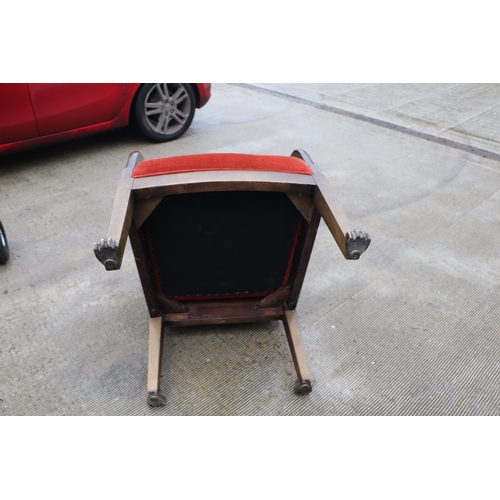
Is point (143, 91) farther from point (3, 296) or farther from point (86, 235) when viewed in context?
point (3, 296)

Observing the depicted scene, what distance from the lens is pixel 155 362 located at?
1703 millimetres

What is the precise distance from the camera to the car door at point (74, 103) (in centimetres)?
314

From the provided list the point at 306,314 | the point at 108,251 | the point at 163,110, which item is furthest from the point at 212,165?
the point at 163,110

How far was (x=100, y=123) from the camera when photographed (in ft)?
11.7

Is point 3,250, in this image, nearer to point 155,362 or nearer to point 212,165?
point 155,362

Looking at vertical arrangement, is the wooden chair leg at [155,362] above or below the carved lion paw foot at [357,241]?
below

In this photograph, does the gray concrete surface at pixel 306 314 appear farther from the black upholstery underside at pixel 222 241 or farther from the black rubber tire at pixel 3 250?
the black upholstery underside at pixel 222 241

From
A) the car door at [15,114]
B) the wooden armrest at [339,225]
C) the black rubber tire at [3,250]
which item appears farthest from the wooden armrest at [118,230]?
the car door at [15,114]

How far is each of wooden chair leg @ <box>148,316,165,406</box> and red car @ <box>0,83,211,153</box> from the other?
7.41ft

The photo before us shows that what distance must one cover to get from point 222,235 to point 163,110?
2663 millimetres

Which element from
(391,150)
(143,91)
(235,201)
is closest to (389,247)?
(235,201)

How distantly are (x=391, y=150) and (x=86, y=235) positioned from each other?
2952 millimetres

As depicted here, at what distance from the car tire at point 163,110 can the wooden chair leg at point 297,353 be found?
2.64 m

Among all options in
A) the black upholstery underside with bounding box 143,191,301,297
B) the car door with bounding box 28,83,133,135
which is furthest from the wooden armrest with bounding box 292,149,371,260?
the car door with bounding box 28,83,133,135
